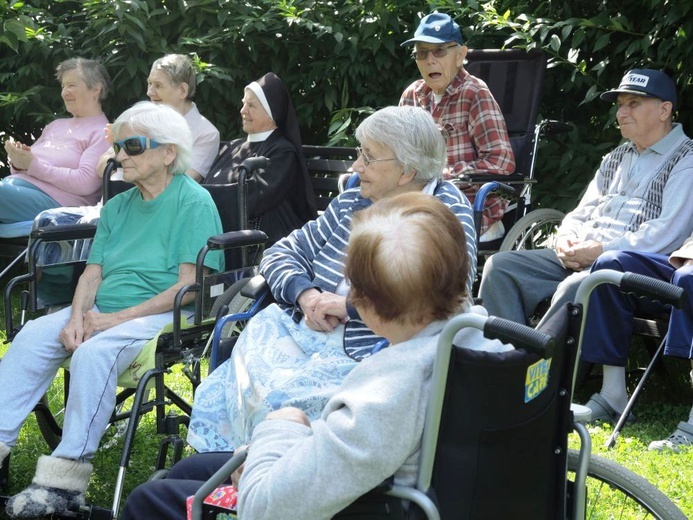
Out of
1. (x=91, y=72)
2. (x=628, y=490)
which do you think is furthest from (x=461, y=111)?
(x=628, y=490)

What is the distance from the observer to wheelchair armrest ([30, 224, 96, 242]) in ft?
11.9

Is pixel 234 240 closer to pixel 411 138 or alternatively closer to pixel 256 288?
pixel 256 288

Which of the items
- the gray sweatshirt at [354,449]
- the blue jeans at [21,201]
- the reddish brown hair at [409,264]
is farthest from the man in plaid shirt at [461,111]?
the gray sweatshirt at [354,449]

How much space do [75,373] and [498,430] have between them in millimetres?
1761

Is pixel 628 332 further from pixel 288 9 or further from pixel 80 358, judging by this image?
pixel 288 9

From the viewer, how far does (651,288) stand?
2012 mm

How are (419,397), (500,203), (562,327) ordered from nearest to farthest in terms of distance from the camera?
(419,397), (562,327), (500,203)

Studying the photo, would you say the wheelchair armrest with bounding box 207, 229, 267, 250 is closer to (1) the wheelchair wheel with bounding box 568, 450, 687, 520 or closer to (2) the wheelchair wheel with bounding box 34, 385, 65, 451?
(2) the wheelchair wheel with bounding box 34, 385, 65, 451

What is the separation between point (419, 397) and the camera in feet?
5.90

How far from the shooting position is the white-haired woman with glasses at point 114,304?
10.4ft

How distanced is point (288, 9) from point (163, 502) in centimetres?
439

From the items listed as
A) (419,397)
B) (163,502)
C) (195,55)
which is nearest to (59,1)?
(195,55)

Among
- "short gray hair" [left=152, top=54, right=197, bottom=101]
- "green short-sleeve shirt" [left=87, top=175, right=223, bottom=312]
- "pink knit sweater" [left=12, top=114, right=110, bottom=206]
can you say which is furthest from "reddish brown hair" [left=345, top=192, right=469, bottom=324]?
"pink knit sweater" [left=12, top=114, right=110, bottom=206]

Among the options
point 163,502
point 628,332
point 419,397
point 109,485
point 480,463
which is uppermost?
point 419,397
